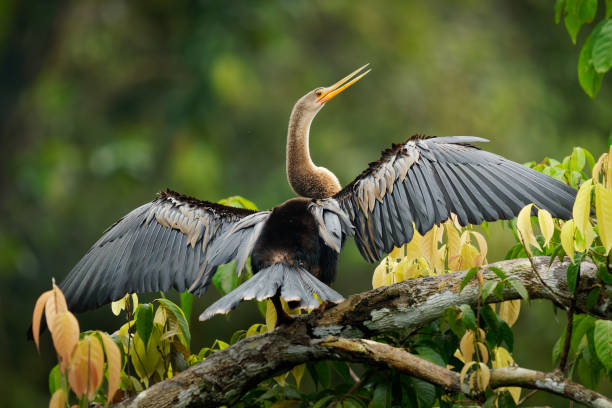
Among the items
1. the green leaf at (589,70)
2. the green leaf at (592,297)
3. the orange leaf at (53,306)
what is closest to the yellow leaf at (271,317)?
the orange leaf at (53,306)

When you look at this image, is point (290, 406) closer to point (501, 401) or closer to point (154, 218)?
point (501, 401)

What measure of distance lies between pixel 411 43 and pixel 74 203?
4.92m

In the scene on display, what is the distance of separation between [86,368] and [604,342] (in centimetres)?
129

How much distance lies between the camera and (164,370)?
7.76 feet

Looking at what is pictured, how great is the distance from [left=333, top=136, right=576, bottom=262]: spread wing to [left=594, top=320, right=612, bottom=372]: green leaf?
0.48 metres

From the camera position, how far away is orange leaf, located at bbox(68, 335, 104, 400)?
1.64 meters

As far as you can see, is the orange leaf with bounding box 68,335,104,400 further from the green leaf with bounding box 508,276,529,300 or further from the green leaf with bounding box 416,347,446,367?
the green leaf with bounding box 508,276,529,300

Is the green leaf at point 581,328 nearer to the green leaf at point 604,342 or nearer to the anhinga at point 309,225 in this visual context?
the green leaf at point 604,342

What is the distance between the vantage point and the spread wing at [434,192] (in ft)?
7.50

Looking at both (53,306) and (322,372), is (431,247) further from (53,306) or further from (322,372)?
(53,306)

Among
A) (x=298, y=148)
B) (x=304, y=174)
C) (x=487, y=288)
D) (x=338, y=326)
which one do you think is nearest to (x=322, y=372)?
(x=338, y=326)

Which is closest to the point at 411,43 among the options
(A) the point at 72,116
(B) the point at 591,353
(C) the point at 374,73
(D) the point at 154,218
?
(C) the point at 374,73

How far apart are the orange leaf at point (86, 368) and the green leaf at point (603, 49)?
190 centimetres

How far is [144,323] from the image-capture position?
2.15 metres
